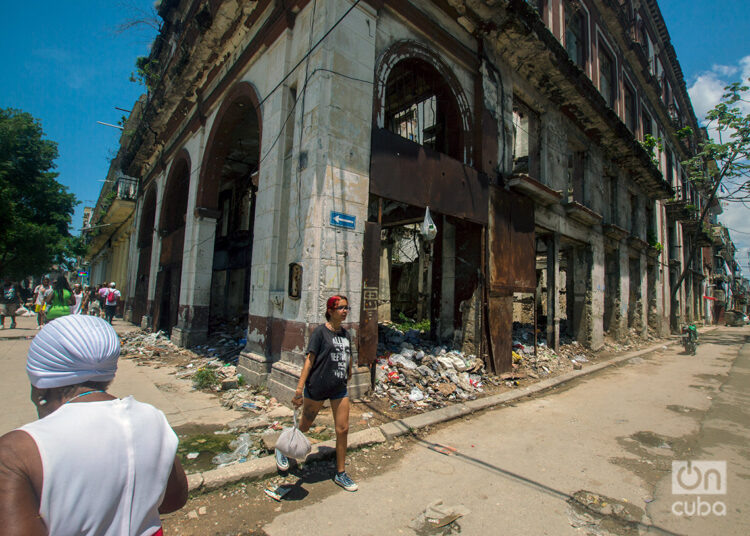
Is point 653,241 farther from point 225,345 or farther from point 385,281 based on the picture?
point 225,345

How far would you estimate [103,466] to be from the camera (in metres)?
1.03

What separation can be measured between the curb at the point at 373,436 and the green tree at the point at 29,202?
23.8 m

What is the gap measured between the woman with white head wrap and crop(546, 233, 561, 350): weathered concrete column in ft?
35.8

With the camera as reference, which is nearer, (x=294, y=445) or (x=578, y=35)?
(x=294, y=445)

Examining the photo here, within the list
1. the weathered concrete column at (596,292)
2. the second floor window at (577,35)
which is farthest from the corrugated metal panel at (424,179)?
the second floor window at (577,35)

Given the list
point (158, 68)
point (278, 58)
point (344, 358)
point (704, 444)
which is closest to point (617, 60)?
point (278, 58)

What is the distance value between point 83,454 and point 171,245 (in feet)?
41.8

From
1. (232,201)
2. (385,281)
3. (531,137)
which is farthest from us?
(385,281)

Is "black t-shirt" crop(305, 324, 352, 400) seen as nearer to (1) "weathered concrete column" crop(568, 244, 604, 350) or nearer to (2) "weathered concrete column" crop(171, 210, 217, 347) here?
(2) "weathered concrete column" crop(171, 210, 217, 347)

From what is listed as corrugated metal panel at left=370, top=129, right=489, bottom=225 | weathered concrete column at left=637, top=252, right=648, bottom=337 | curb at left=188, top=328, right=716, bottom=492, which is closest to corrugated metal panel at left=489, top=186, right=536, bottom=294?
corrugated metal panel at left=370, top=129, right=489, bottom=225

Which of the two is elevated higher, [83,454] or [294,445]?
[83,454]

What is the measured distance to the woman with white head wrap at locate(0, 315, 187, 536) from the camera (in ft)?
3.02

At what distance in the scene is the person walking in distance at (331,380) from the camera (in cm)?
332

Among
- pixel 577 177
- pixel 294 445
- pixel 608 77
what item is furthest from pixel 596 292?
pixel 294 445
